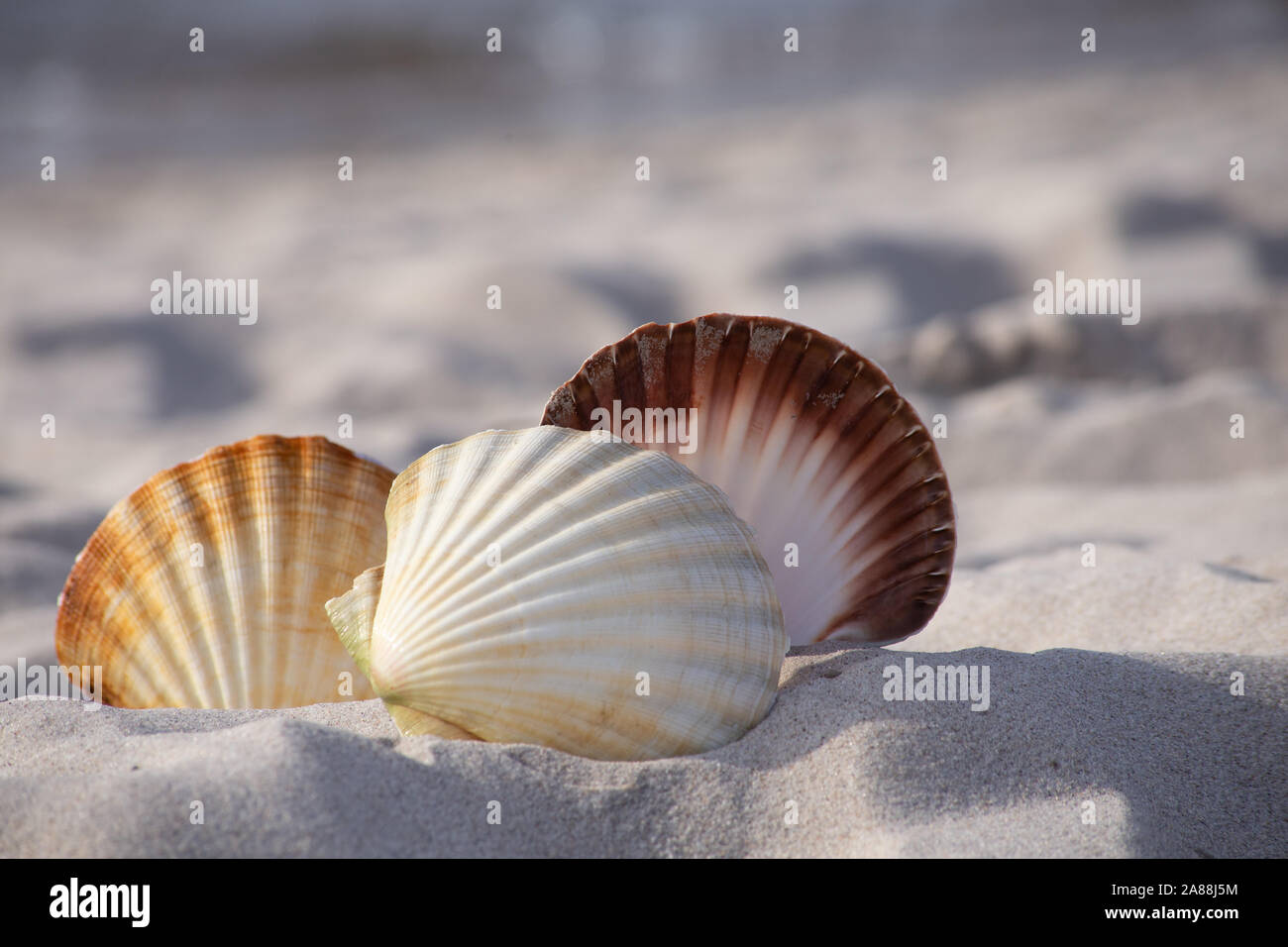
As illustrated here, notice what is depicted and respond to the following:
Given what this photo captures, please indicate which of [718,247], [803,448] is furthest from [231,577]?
[718,247]

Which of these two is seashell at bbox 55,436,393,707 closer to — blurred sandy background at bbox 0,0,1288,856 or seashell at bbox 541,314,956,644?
seashell at bbox 541,314,956,644

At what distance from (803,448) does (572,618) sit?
59 cm

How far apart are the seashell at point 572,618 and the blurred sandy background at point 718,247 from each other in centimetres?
60

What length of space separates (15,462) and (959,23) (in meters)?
11.8

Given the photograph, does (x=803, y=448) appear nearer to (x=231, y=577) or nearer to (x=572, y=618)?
(x=572, y=618)

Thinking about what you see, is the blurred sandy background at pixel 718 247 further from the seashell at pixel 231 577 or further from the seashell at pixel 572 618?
the seashell at pixel 231 577

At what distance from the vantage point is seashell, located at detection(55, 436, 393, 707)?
6.51ft

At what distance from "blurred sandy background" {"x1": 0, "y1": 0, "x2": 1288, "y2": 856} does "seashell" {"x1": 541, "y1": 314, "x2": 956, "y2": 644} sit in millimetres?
427

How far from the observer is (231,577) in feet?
6.61

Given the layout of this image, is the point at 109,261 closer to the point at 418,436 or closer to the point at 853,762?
the point at 418,436

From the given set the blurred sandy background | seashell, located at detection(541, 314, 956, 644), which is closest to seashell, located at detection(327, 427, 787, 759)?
seashell, located at detection(541, 314, 956, 644)

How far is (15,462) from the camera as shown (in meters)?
4.51

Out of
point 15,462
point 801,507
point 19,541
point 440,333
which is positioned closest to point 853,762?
point 801,507

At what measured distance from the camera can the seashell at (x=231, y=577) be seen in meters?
1.98
